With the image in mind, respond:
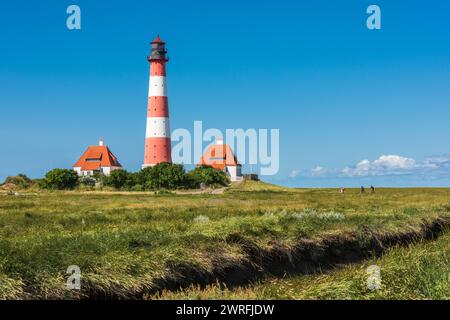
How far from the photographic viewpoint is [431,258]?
15.5m

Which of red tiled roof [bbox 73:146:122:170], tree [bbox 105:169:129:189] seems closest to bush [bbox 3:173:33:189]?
tree [bbox 105:169:129:189]

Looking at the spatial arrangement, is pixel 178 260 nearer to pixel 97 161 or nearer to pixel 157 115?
pixel 157 115

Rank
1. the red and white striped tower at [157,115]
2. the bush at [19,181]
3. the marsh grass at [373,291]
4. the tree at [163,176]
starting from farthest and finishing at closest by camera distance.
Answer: the bush at [19,181], the red and white striped tower at [157,115], the tree at [163,176], the marsh grass at [373,291]

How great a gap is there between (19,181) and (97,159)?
19.9 m

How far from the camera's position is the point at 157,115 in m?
82.4

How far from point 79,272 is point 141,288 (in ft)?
4.25

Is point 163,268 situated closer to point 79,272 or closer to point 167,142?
point 79,272

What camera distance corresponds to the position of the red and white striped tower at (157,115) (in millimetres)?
82625

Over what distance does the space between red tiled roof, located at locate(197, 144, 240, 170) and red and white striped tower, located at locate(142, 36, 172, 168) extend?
75.7 feet

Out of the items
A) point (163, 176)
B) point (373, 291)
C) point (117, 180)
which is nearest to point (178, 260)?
point (373, 291)

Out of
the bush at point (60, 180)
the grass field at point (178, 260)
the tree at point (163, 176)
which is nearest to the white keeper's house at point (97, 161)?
the bush at point (60, 180)

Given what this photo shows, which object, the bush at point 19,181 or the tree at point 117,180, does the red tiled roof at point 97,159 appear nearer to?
the bush at point 19,181

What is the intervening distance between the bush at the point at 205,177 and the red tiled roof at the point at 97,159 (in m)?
24.2
